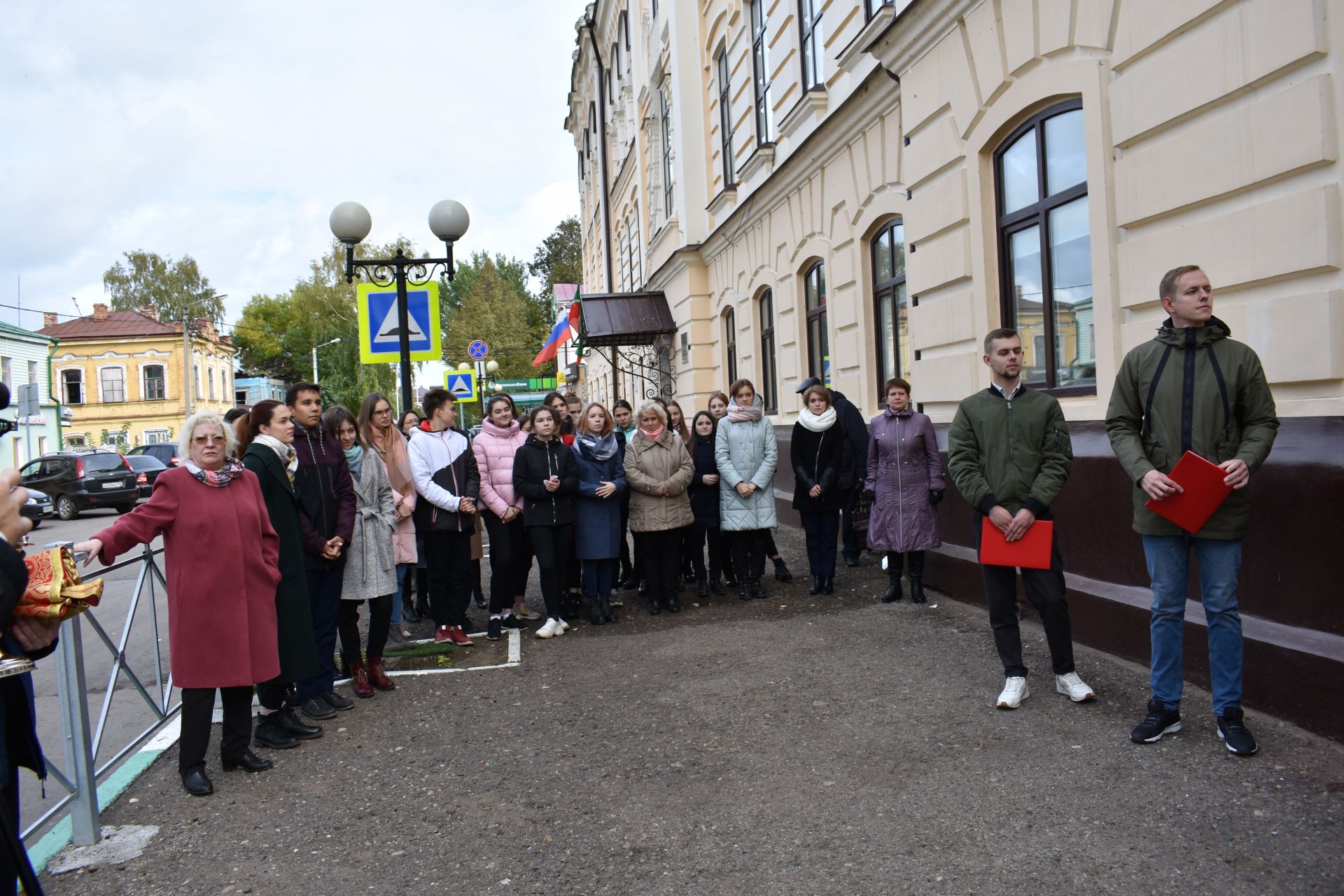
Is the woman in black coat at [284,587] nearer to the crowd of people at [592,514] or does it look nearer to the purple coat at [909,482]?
the crowd of people at [592,514]

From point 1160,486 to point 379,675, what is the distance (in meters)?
4.60

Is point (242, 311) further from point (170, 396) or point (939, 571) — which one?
point (939, 571)

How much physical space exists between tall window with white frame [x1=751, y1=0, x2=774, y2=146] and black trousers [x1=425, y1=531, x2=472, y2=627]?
27.3 ft

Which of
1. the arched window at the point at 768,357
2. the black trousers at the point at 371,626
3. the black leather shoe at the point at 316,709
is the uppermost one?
the arched window at the point at 768,357

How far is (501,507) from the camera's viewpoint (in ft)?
25.8

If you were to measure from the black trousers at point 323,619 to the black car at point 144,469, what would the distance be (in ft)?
75.8

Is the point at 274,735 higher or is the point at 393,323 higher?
the point at 393,323

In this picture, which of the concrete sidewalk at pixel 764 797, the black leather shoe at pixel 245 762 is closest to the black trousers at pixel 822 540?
the concrete sidewalk at pixel 764 797

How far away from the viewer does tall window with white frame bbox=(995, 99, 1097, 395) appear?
22.1 ft

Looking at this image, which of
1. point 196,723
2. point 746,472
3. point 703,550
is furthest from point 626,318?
point 196,723

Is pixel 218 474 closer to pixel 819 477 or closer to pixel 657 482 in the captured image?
pixel 657 482

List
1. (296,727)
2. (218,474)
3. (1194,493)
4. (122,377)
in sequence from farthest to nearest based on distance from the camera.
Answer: (122,377)
(296,727)
(218,474)
(1194,493)

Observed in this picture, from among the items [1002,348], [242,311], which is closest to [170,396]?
[242,311]

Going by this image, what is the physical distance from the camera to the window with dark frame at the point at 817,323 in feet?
41.2
